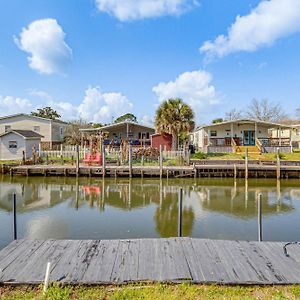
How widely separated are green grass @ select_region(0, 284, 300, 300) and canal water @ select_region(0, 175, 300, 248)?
14.8 ft

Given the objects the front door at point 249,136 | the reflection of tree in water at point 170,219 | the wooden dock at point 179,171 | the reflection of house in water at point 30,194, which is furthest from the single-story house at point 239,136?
the reflection of house in water at point 30,194

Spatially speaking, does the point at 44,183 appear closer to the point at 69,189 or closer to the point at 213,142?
the point at 69,189

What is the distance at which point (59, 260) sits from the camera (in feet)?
18.7

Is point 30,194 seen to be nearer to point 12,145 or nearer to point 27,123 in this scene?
point 12,145

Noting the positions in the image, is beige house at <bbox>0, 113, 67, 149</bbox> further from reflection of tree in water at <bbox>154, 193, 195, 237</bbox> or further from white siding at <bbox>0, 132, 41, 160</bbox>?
reflection of tree in water at <bbox>154, 193, 195, 237</bbox>

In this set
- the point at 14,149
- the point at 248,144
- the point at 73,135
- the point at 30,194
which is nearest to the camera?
the point at 30,194

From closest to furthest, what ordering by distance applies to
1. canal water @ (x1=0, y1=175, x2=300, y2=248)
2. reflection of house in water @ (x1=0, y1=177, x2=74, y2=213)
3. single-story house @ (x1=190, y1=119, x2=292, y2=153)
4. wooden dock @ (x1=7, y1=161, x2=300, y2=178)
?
1. canal water @ (x1=0, y1=175, x2=300, y2=248)
2. reflection of house in water @ (x1=0, y1=177, x2=74, y2=213)
3. wooden dock @ (x1=7, y1=161, x2=300, y2=178)
4. single-story house @ (x1=190, y1=119, x2=292, y2=153)

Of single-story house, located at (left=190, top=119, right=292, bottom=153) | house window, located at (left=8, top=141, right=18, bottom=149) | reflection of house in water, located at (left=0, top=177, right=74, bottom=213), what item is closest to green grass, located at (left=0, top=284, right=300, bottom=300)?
reflection of house in water, located at (left=0, top=177, right=74, bottom=213)

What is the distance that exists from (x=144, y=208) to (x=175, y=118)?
56.2 feet

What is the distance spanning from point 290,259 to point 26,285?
5.10 meters

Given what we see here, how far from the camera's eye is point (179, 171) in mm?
22328

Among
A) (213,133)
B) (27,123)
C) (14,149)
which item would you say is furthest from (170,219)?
(27,123)

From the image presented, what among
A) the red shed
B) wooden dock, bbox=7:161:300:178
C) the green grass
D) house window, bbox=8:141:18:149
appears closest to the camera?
the green grass

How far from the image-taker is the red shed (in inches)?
1254
